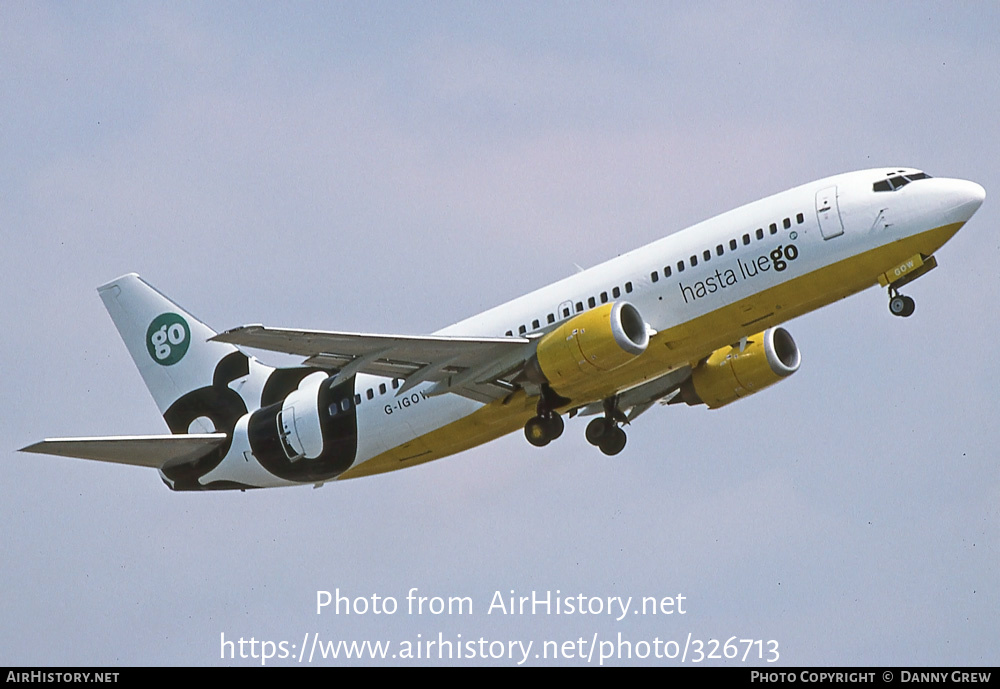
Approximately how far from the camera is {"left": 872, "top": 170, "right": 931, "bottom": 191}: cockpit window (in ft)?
146

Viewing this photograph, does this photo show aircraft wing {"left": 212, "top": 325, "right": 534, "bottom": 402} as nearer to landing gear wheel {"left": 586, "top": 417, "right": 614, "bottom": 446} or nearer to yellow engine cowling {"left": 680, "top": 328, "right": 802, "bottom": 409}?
landing gear wheel {"left": 586, "top": 417, "right": 614, "bottom": 446}

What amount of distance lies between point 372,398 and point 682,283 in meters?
10.7

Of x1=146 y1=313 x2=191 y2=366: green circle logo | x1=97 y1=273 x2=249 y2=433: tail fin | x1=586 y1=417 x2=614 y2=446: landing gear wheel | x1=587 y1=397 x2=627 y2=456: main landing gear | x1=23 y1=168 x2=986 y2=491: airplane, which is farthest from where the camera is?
x1=146 y1=313 x2=191 y2=366: green circle logo

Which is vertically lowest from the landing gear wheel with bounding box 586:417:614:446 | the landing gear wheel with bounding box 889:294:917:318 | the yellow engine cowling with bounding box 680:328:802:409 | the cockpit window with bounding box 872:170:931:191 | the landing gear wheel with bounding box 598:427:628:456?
the landing gear wheel with bounding box 598:427:628:456

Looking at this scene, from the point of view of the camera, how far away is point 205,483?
53281 millimetres

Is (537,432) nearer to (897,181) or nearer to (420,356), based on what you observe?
(420,356)

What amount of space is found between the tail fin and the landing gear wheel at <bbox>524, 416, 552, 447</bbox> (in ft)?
37.3

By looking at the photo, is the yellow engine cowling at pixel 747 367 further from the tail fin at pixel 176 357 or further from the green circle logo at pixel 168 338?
the green circle logo at pixel 168 338

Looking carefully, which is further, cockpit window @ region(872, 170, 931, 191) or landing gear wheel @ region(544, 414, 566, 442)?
landing gear wheel @ region(544, 414, 566, 442)

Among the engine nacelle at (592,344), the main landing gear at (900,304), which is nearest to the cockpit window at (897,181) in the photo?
the main landing gear at (900,304)

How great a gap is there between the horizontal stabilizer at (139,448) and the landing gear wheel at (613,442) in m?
12.3

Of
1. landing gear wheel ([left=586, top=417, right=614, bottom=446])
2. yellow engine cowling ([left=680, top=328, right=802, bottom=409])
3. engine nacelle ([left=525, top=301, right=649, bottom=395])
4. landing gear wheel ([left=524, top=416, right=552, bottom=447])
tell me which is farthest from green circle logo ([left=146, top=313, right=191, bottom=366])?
yellow engine cowling ([left=680, top=328, right=802, bottom=409])

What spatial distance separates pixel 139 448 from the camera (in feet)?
170
